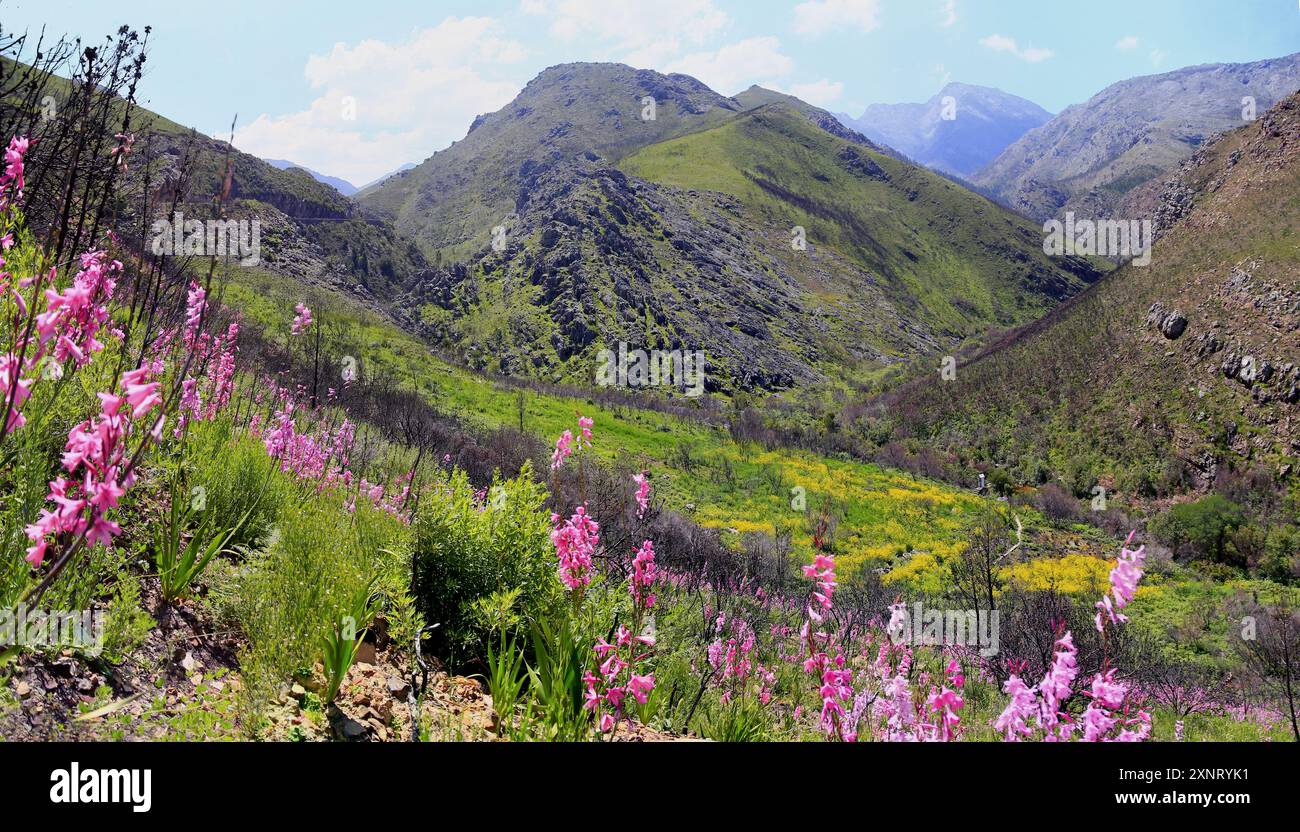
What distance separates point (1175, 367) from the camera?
88.0ft

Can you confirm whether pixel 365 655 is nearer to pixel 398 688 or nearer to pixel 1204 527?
pixel 398 688

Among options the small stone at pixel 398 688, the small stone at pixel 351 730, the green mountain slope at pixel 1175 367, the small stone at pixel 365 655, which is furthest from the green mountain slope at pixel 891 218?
the small stone at pixel 351 730

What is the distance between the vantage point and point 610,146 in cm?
14188

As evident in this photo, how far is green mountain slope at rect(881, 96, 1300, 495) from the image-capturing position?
2312cm

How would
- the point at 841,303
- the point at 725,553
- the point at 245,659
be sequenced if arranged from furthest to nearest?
the point at 841,303
the point at 725,553
the point at 245,659

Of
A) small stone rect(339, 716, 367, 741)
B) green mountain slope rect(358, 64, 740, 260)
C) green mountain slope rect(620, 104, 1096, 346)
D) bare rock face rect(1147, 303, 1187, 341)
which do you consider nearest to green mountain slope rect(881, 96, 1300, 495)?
bare rock face rect(1147, 303, 1187, 341)

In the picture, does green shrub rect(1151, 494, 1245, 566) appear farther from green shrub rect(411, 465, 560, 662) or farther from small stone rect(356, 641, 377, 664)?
small stone rect(356, 641, 377, 664)

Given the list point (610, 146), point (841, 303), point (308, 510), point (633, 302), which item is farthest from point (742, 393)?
point (610, 146)

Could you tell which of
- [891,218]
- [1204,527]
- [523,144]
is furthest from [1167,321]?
[523,144]
